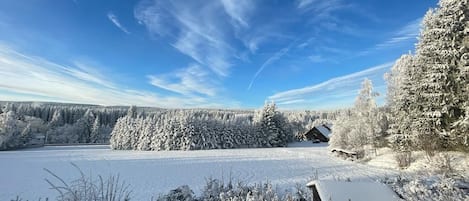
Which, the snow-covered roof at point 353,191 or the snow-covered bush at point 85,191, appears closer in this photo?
the snow-covered bush at point 85,191

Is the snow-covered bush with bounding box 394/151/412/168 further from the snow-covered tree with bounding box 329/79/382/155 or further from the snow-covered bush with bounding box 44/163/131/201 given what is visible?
the snow-covered bush with bounding box 44/163/131/201

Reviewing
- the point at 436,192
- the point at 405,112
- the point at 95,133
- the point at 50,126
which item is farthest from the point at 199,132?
the point at 50,126

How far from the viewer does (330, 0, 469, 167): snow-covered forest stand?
14.6m

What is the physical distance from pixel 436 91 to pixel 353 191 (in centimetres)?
1496

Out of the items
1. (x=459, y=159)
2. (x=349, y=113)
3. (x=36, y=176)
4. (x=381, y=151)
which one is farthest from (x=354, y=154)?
(x=36, y=176)

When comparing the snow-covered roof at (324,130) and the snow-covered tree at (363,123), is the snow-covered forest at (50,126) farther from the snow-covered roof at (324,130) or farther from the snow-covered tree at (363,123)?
the snow-covered roof at (324,130)

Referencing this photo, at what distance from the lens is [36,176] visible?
16.7 metres

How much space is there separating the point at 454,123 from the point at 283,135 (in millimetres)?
32289

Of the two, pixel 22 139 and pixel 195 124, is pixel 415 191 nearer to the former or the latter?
pixel 195 124

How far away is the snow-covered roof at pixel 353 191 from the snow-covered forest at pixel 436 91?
40.2 feet

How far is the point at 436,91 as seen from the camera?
1564cm

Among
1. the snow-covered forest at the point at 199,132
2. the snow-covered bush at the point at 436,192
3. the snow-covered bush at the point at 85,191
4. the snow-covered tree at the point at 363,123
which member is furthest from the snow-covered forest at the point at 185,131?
the snow-covered bush at the point at 436,192

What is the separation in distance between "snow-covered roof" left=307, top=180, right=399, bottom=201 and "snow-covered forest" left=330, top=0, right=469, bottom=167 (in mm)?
12249

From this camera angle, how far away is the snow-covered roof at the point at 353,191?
400 centimetres
